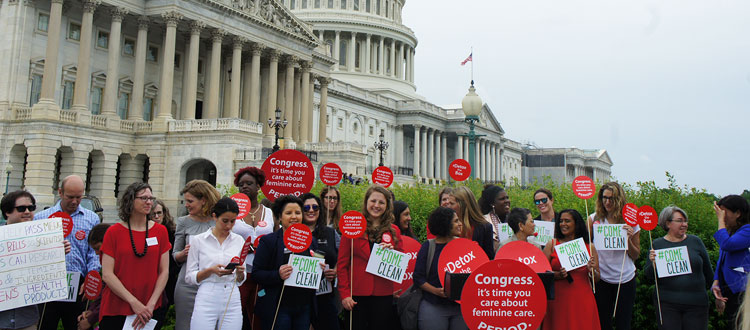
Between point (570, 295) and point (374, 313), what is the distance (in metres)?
2.37

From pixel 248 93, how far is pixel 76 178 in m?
38.6

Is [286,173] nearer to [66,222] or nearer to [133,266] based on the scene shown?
[66,222]

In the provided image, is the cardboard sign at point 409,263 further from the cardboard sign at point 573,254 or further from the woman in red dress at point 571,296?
the cardboard sign at point 573,254

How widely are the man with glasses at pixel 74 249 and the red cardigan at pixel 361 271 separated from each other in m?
3.22

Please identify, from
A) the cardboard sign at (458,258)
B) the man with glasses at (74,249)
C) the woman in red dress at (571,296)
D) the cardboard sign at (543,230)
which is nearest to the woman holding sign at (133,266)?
the man with glasses at (74,249)

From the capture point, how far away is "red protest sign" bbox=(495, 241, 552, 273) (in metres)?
6.59

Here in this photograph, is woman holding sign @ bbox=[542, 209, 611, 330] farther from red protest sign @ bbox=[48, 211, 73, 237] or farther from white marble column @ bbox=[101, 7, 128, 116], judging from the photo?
white marble column @ bbox=[101, 7, 128, 116]

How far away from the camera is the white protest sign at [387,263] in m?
6.97

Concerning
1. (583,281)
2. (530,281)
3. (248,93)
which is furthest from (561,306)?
(248,93)

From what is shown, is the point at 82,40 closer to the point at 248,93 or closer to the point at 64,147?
the point at 64,147

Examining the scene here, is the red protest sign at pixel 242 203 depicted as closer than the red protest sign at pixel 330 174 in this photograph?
Yes

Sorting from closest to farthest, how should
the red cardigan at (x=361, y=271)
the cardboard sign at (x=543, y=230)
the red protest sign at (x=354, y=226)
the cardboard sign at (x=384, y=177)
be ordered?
1. the red protest sign at (x=354, y=226)
2. the red cardigan at (x=361, y=271)
3. the cardboard sign at (x=543, y=230)
4. the cardboard sign at (x=384, y=177)

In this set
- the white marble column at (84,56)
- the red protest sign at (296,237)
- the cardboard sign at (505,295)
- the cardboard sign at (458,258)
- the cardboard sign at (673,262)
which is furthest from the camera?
the white marble column at (84,56)

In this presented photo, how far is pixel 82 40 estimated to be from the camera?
3412 cm
